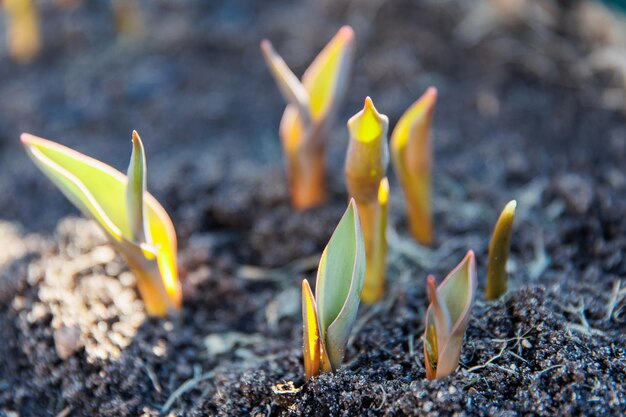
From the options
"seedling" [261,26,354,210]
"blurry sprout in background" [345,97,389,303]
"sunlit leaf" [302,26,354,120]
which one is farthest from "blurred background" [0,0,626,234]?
"blurry sprout in background" [345,97,389,303]

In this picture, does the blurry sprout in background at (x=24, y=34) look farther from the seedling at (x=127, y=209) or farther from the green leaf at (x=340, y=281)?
the green leaf at (x=340, y=281)

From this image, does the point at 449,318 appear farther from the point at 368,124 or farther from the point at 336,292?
the point at 368,124

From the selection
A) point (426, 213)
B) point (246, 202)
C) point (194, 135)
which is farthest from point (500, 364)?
point (194, 135)

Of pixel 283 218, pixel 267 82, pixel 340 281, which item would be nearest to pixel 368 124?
pixel 340 281

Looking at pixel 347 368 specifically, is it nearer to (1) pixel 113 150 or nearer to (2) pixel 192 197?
(2) pixel 192 197

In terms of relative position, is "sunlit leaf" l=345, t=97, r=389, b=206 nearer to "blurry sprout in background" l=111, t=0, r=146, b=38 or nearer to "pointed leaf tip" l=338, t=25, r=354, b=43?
"pointed leaf tip" l=338, t=25, r=354, b=43
